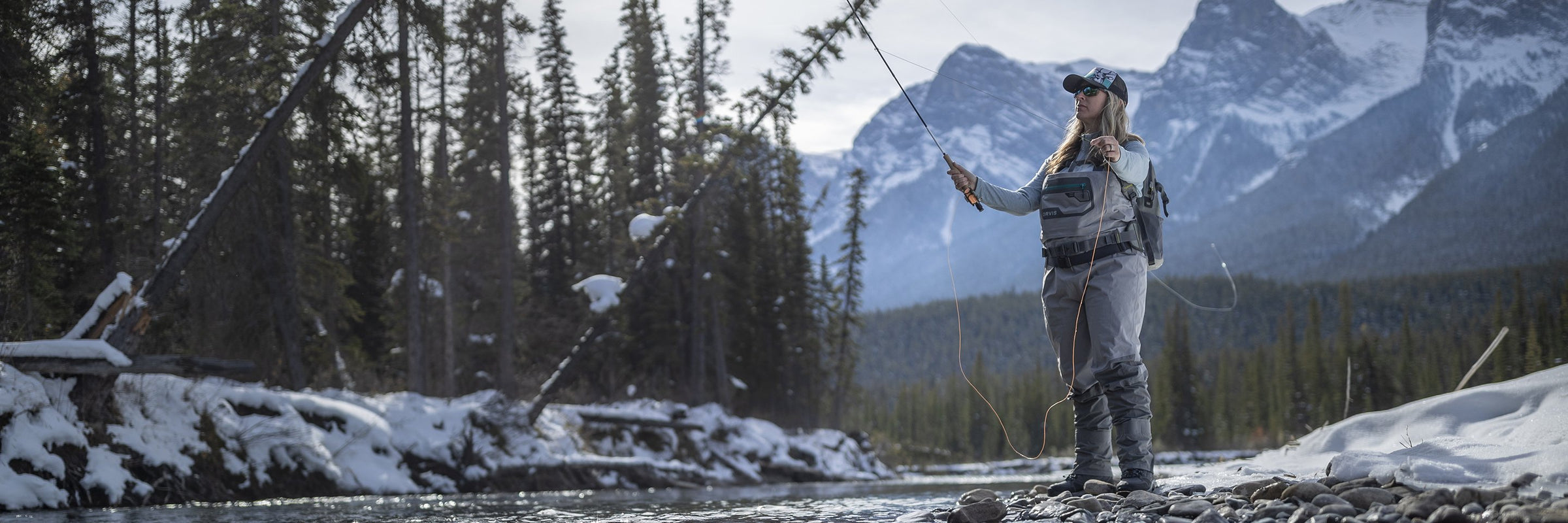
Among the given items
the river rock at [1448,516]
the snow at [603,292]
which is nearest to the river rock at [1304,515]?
the river rock at [1448,516]

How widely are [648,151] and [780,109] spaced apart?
15.3 m

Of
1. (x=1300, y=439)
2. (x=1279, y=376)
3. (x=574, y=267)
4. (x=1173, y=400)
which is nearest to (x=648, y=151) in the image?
(x=574, y=267)

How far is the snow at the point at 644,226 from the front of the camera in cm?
1800

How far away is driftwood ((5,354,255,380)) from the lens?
27.8ft

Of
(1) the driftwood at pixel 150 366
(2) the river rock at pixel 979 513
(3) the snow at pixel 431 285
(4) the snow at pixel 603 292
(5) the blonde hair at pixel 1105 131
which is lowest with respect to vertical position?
(2) the river rock at pixel 979 513

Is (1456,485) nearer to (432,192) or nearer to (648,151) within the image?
(432,192)

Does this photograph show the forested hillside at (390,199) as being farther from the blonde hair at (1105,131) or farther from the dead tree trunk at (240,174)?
the blonde hair at (1105,131)

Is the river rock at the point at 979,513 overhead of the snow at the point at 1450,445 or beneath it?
beneath

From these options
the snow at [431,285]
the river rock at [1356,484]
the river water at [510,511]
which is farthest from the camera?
the snow at [431,285]

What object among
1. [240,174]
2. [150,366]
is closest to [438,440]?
[240,174]

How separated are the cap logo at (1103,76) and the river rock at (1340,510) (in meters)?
2.60

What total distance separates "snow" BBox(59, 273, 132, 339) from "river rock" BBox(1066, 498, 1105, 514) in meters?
9.01

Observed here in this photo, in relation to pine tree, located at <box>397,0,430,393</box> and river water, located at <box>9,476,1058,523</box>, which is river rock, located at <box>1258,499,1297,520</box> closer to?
river water, located at <box>9,476,1058,523</box>

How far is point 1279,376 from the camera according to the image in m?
97.6
